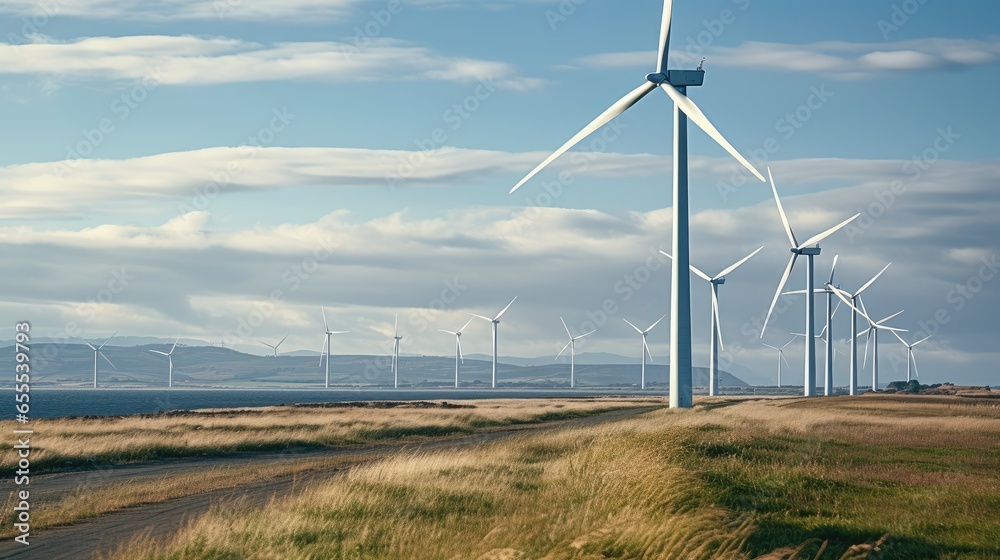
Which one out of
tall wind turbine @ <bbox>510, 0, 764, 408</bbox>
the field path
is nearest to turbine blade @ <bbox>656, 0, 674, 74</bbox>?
tall wind turbine @ <bbox>510, 0, 764, 408</bbox>

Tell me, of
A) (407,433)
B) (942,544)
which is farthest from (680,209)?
(942,544)

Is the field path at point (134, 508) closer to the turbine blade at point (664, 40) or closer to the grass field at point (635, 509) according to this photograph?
the grass field at point (635, 509)

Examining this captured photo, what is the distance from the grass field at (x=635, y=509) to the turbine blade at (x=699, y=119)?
76.3ft

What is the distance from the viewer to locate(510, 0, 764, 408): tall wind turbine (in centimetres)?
6656

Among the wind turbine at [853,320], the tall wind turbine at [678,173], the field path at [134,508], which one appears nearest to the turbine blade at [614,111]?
the tall wind turbine at [678,173]

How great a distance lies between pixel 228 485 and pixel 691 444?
47.5 feet

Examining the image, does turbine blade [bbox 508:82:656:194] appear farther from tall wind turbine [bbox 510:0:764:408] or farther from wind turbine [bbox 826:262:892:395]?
wind turbine [bbox 826:262:892:395]

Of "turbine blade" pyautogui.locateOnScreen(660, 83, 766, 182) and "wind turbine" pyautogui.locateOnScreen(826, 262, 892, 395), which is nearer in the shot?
"turbine blade" pyautogui.locateOnScreen(660, 83, 766, 182)

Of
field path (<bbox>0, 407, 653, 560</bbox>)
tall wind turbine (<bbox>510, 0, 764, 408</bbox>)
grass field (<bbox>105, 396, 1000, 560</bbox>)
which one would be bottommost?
field path (<bbox>0, 407, 653, 560</bbox>)

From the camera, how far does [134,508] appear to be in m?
24.6

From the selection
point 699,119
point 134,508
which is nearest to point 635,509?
point 134,508

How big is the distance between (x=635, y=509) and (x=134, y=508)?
A: 42.2ft

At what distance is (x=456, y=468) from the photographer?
98.2 feet

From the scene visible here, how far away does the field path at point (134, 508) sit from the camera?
61.0 ft
